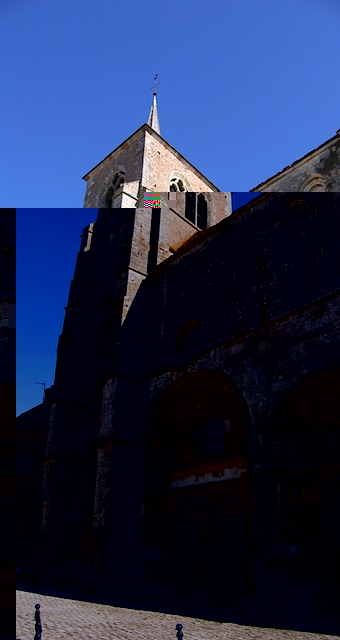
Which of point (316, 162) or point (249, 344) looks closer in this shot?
point (249, 344)

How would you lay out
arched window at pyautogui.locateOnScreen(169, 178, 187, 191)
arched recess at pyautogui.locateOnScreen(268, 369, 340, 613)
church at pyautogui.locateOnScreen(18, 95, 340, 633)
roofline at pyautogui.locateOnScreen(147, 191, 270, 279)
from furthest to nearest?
1. arched window at pyautogui.locateOnScreen(169, 178, 187, 191)
2. roofline at pyautogui.locateOnScreen(147, 191, 270, 279)
3. church at pyautogui.locateOnScreen(18, 95, 340, 633)
4. arched recess at pyautogui.locateOnScreen(268, 369, 340, 613)

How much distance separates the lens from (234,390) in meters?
10.2

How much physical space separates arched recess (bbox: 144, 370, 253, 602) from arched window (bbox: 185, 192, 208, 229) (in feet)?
32.4

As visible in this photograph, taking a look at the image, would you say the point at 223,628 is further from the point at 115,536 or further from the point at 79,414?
the point at 79,414

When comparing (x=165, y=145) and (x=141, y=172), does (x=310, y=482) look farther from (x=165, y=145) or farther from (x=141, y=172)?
(x=165, y=145)

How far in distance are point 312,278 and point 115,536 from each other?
24.8 ft

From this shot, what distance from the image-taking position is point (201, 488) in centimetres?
1035

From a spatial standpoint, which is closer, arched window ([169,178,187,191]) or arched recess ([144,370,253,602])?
arched recess ([144,370,253,602])

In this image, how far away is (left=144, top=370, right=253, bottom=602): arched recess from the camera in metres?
9.37

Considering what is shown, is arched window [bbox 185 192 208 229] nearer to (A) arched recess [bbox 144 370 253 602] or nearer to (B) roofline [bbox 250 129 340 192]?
(B) roofline [bbox 250 129 340 192]

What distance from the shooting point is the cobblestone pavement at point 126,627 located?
5.32 m

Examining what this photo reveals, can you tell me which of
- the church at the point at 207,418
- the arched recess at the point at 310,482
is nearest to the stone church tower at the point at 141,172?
the church at the point at 207,418

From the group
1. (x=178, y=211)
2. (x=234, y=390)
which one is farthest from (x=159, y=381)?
(x=178, y=211)

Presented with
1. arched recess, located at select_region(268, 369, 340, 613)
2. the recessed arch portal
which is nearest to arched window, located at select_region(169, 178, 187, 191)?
the recessed arch portal
